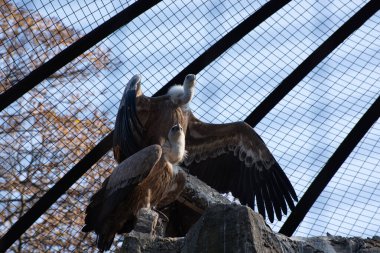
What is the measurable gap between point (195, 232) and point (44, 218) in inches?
207

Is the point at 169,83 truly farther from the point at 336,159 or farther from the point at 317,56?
the point at 336,159

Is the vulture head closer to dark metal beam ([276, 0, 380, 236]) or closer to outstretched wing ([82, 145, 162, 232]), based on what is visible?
outstretched wing ([82, 145, 162, 232])

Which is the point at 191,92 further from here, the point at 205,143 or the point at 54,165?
the point at 54,165

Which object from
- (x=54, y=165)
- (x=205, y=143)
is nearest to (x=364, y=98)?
(x=205, y=143)

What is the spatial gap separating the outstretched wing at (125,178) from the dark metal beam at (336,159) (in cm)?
332

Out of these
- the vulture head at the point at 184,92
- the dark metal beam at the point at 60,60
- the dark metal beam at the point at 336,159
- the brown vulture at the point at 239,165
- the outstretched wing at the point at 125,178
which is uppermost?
the dark metal beam at the point at 60,60

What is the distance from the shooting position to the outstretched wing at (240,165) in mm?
9656

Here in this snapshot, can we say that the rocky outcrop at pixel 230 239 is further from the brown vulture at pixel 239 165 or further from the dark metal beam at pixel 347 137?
the dark metal beam at pixel 347 137

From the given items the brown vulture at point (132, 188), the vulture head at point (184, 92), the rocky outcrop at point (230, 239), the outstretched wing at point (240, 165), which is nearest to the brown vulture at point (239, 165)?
the outstretched wing at point (240, 165)

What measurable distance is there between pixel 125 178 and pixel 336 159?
3.73 metres

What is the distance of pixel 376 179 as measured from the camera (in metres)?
11.0

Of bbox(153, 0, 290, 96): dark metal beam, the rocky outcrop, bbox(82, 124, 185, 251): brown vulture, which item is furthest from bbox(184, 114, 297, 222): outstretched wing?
the rocky outcrop

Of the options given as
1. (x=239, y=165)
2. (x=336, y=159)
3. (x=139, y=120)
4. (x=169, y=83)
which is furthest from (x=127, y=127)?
(x=336, y=159)

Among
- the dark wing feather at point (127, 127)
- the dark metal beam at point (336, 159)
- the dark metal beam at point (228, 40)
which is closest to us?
the dark wing feather at point (127, 127)
